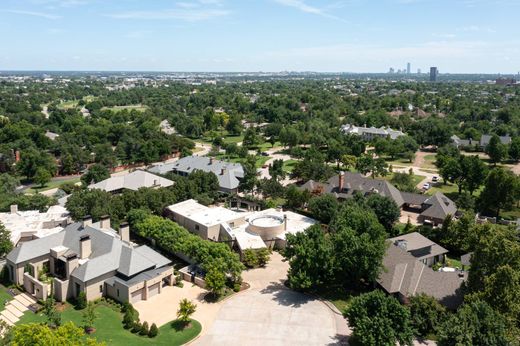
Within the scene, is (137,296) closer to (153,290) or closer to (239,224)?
(153,290)

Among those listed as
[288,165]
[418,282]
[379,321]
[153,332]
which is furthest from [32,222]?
[288,165]

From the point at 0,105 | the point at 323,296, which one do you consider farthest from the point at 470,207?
the point at 0,105

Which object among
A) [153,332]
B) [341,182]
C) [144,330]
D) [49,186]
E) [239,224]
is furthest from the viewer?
[49,186]

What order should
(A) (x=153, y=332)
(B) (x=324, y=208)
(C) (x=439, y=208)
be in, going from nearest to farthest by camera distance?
(A) (x=153, y=332), (B) (x=324, y=208), (C) (x=439, y=208)

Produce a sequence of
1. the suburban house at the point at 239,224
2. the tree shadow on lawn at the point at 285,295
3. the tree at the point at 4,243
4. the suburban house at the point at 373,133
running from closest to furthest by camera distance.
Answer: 1. the tree shadow on lawn at the point at 285,295
2. the tree at the point at 4,243
3. the suburban house at the point at 239,224
4. the suburban house at the point at 373,133

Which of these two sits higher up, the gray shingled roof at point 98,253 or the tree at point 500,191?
the tree at point 500,191

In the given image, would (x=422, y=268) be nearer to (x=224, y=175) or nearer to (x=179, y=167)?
(x=224, y=175)

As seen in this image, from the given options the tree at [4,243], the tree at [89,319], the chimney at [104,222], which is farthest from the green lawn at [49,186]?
the tree at [89,319]

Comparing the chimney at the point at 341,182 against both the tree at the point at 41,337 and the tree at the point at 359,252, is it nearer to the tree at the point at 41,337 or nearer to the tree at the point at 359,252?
the tree at the point at 359,252
